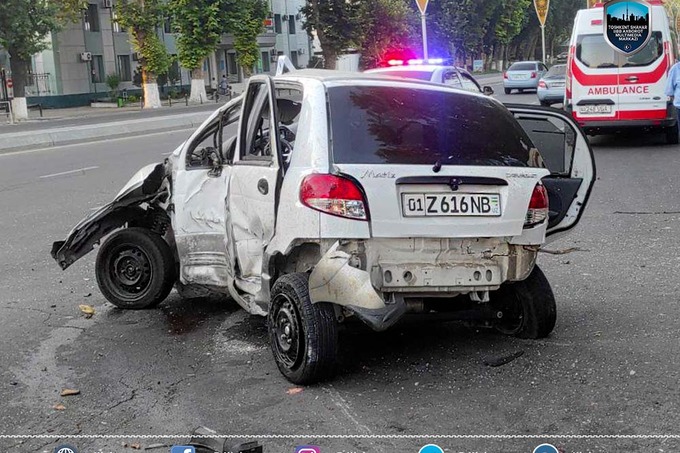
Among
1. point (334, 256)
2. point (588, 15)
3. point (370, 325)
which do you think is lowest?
point (370, 325)

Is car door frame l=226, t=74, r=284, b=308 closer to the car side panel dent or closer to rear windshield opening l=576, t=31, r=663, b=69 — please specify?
the car side panel dent

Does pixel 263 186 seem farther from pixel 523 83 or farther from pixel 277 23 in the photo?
pixel 277 23

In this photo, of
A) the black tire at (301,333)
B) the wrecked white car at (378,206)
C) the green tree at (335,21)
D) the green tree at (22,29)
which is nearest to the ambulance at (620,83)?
the wrecked white car at (378,206)

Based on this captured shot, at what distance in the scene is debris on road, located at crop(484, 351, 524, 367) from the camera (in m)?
5.08

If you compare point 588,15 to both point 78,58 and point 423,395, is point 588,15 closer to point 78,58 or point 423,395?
point 423,395

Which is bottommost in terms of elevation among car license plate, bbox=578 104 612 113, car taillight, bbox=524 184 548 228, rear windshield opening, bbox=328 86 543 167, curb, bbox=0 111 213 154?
curb, bbox=0 111 213 154

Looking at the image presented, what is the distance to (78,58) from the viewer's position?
5184 centimetres

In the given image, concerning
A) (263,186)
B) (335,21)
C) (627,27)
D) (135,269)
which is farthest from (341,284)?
→ (335,21)

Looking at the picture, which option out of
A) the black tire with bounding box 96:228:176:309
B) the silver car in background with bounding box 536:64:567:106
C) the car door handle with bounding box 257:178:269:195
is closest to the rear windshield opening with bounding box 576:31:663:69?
the silver car in background with bounding box 536:64:567:106

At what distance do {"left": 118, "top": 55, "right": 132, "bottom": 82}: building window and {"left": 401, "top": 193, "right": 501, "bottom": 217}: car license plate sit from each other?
53551mm

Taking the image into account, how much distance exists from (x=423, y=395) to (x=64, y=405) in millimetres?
1897

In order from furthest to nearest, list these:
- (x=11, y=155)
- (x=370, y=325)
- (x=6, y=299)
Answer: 1. (x=11, y=155)
2. (x=6, y=299)
3. (x=370, y=325)

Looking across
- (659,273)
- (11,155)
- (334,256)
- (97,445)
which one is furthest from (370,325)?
(11,155)

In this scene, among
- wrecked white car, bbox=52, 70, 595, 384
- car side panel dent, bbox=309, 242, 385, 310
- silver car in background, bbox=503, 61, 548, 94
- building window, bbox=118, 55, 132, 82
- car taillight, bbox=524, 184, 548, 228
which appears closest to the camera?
car side panel dent, bbox=309, 242, 385, 310
